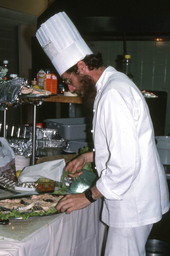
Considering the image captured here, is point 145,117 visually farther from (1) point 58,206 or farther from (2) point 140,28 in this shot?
(2) point 140,28

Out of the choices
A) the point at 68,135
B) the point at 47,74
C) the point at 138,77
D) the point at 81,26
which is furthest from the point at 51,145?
the point at 138,77

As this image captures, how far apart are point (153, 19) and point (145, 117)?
152cm

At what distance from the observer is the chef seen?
54.1 inches

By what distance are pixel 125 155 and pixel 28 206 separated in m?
0.46

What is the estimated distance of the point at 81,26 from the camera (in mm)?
3012

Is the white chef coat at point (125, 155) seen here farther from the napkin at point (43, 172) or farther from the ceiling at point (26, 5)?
the ceiling at point (26, 5)

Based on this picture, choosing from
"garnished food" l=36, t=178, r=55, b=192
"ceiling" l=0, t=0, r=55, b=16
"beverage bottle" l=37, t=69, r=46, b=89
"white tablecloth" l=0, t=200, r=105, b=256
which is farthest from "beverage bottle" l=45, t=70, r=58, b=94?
"ceiling" l=0, t=0, r=55, b=16

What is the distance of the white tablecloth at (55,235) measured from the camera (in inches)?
50.5

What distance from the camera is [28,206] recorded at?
1545 mm

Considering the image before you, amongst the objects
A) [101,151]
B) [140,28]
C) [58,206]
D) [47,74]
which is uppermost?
[140,28]

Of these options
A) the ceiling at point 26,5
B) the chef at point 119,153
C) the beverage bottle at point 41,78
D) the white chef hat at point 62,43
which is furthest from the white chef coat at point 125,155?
the ceiling at point 26,5

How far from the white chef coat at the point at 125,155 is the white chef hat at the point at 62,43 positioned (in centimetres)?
16

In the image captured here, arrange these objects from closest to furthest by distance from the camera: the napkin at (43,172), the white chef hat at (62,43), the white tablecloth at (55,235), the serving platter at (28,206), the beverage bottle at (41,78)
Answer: the white tablecloth at (55,235)
the serving platter at (28,206)
the white chef hat at (62,43)
the napkin at (43,172)
the beverage bottle at (41,78)

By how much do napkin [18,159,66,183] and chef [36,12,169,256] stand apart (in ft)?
1.42
